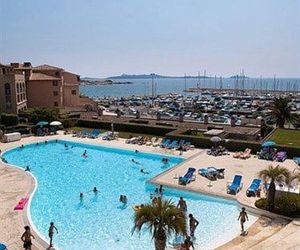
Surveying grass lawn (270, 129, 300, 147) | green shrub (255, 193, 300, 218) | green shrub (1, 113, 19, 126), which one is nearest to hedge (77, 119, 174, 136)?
green shrub (1, 113, 19, 126)

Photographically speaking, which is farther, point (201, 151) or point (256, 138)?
point (256, 138)

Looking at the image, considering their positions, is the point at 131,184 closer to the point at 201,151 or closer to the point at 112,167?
the point at 112,167

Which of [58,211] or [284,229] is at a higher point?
[284,229]

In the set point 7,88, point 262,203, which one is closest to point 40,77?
point 7,88

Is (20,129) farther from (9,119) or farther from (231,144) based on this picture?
(231,144)

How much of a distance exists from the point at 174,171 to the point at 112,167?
19.8 ft

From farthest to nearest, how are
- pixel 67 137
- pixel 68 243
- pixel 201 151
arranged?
1. pixel 67 137
2. pixel 201 151
3. pixel 68 243

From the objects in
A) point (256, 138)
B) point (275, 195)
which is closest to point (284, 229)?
point (275, 195)

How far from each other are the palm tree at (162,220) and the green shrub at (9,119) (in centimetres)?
3757

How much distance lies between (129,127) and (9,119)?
1549 cm

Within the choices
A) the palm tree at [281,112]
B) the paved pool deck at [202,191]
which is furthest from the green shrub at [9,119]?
the palm tree at [281,112]

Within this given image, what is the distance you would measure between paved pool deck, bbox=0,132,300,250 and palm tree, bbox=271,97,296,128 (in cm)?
1464

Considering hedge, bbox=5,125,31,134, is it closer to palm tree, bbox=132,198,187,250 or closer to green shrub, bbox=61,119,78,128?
green shrub, bbox=61,119,78,128

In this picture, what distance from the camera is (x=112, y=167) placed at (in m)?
29.2
